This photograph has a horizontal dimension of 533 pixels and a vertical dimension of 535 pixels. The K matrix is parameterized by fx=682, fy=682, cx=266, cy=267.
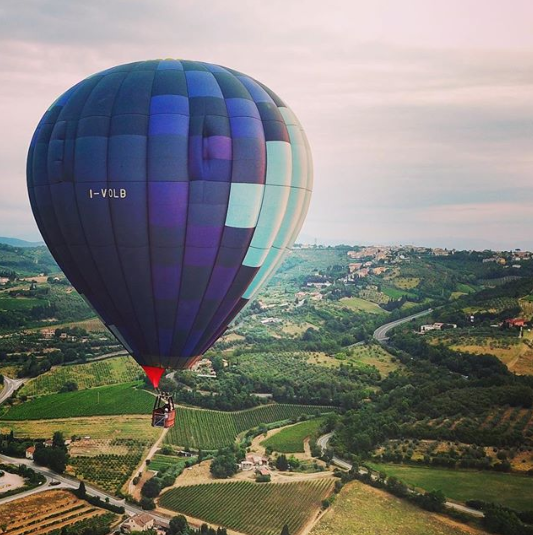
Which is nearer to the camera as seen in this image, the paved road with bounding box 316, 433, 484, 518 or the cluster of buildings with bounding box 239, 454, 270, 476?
the paved road with bounding box 316, 433, 484, 518

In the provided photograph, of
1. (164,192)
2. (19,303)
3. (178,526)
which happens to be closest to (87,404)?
(178,526)

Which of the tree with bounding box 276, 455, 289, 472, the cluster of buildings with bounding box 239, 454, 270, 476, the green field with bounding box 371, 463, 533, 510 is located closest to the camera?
the green field with bounding box 371, 463, 533, 510

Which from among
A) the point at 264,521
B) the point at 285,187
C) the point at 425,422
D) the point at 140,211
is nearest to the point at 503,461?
the point at 425,422

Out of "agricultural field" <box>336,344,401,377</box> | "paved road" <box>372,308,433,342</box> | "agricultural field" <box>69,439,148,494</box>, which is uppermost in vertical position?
"paved road" <box>372,308,433,342</box>

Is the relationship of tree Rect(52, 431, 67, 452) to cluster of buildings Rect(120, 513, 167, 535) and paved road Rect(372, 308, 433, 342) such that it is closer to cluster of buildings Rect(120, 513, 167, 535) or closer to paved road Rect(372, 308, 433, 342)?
cluster of buildings Rect(120, 513, 167, 535)

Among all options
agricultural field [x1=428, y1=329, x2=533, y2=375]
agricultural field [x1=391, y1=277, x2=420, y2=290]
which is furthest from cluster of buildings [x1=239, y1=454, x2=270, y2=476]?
agricultural field [x1=391, y1=277, x2=420, y2=290]

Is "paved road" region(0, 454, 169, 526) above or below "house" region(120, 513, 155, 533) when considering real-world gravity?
below

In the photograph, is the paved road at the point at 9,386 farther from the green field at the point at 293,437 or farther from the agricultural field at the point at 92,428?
the green field at the point at 293,437
